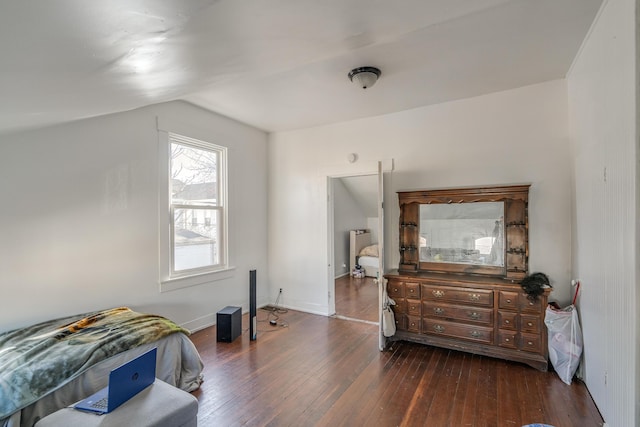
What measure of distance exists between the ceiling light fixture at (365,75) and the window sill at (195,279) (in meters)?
3.01

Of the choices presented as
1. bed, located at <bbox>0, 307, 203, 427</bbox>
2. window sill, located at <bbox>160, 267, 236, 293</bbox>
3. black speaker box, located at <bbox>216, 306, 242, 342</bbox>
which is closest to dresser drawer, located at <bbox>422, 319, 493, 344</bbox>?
black speaker box, located at <bbox>216, 306, 242, 342</bbox>

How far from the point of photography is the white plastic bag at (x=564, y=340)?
8.42 ft

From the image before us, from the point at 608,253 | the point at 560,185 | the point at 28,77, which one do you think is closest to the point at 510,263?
the point at 560,185

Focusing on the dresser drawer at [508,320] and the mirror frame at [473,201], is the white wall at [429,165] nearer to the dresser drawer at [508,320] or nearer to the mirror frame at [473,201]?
the mirror frame at [473,201]

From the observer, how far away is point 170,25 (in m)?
1.21

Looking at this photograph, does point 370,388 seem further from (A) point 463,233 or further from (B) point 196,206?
(B) point 196,206

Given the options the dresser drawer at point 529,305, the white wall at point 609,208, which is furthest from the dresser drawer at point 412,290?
the white wall at point 609,208

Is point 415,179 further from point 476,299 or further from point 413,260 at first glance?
point 476,299

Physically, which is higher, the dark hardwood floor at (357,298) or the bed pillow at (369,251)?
the bed pillow at (369,251)

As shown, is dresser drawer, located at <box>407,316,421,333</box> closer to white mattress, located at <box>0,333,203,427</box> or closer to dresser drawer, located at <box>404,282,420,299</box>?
dresser drawer, located at <box>404,282,420,299</box>

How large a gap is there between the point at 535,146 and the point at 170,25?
3493mm

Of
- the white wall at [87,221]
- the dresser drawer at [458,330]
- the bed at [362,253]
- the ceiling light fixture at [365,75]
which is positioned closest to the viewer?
the white wall at [87,221]

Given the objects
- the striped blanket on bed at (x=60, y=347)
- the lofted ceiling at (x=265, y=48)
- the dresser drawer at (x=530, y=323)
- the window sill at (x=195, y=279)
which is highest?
the lofted ceiling at (x=265, y=48)

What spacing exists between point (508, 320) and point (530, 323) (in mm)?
177
